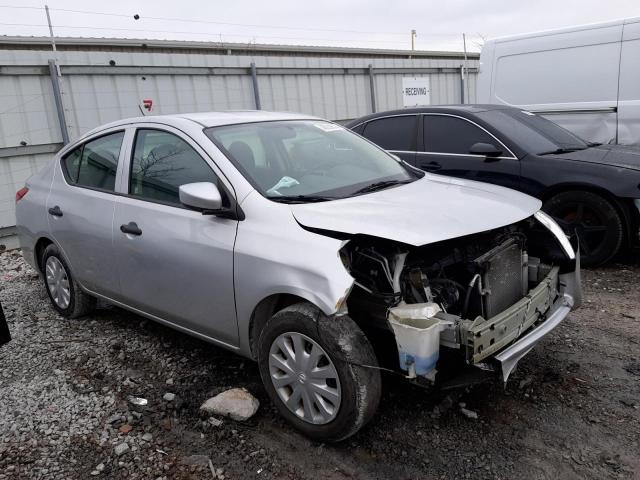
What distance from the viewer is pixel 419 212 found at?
2.82 m

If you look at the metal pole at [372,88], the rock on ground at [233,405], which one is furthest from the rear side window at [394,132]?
the metal pole at [372,88]

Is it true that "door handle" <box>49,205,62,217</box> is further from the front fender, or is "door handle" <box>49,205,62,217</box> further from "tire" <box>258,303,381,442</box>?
"tire" <box>258,303,381,442</box>

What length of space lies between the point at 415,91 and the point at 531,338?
11757 mm

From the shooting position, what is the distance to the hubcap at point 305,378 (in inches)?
104

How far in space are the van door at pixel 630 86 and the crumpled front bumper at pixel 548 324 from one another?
15.3 feet

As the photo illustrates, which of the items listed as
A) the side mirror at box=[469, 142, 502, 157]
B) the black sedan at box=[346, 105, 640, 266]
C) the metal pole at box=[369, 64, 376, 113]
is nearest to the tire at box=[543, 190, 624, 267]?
the black sedan at box=[346, 105, 640, 266]

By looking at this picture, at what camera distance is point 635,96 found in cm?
681

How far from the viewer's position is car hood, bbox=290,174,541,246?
8.49 ft

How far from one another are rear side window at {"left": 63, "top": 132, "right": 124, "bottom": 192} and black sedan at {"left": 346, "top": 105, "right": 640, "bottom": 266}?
10.7ft

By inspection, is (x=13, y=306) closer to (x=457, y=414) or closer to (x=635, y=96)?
(x=457, y=414)

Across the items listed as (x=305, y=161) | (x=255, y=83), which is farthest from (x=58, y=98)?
(x=305, y=161)

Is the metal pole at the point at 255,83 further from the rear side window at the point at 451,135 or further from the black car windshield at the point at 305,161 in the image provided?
the black car windshield at the point at 305,161

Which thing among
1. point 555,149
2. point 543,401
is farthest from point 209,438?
point 555,149

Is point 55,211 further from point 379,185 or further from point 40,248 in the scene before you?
point 379,185
